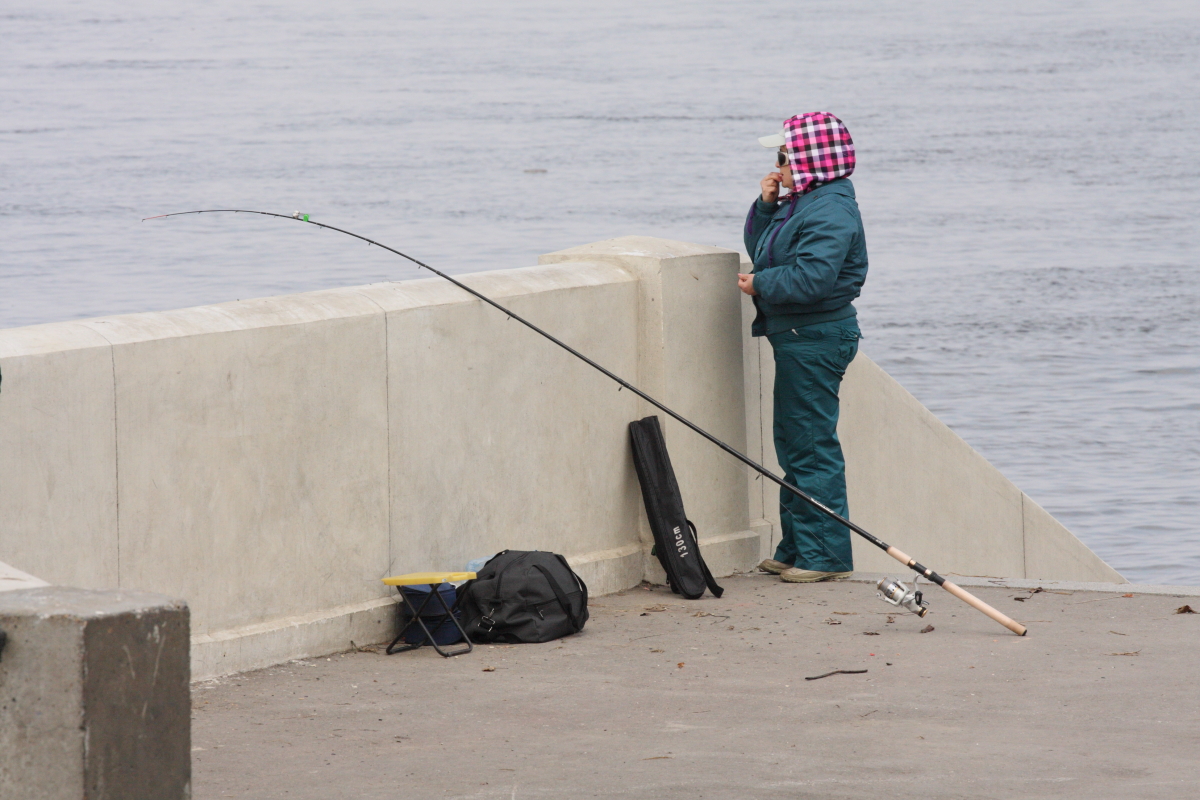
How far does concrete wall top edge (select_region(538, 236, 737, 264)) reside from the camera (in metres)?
6.70

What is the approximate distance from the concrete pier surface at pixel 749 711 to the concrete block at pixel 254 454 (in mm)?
286

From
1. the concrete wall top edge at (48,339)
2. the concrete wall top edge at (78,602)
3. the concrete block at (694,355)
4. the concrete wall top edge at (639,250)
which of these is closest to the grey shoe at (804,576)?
the concrete block at (694,355)

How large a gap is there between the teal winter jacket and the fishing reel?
3.79 ft

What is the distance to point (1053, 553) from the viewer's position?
8180 mm

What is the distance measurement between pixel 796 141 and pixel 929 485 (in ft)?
6.93

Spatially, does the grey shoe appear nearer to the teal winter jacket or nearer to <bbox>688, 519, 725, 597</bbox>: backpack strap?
<bbox>688, 519, 725, 597</bbox>: backpack strap

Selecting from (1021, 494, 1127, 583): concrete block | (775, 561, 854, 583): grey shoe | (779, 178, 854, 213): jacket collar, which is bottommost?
(1021, 494, 1127, 583): concrete block

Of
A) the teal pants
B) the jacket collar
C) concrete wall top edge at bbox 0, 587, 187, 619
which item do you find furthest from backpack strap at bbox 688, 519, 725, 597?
concrete wall top edge at bbox 0, 587, 187, 619

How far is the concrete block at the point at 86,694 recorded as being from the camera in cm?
279

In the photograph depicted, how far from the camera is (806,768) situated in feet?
14.0

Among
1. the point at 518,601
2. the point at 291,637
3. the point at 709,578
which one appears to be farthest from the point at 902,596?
the point at 291,637

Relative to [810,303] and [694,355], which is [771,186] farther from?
[694,355]

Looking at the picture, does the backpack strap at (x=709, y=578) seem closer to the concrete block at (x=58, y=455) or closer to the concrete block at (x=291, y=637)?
the concrete block at (x=291, y=637)

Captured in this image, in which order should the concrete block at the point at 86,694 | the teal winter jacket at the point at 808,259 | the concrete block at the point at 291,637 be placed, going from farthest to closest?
the teal winter jacket at the point at 808,259, the concrete block at the point at 291,637, the concrete block at the point at 86,694
